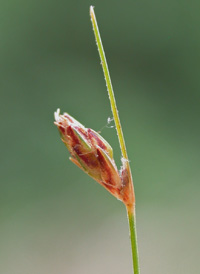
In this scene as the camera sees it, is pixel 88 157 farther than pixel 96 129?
No

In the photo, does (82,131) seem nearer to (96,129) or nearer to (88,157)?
(88,157)

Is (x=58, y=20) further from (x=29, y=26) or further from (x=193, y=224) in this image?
(x=193, y=224)

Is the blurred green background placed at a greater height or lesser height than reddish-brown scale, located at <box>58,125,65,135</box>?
greater

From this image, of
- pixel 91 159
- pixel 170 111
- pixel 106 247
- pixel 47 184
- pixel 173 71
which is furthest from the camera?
pixel 173 71

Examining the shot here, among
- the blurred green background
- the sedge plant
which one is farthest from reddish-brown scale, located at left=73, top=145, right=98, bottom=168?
the blurred green background

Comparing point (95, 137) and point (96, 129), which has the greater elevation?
point (96, 129)

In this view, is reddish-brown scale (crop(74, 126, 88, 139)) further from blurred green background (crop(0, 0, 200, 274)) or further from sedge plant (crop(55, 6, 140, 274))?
blurred green background (crop(0, 0, 200, 274))

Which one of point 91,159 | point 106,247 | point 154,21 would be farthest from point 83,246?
point 91,159

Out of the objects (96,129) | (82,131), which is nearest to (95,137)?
(82,131)

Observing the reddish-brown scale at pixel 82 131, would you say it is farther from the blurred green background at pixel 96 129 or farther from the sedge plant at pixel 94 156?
the blurred green background at pixel 96 129
